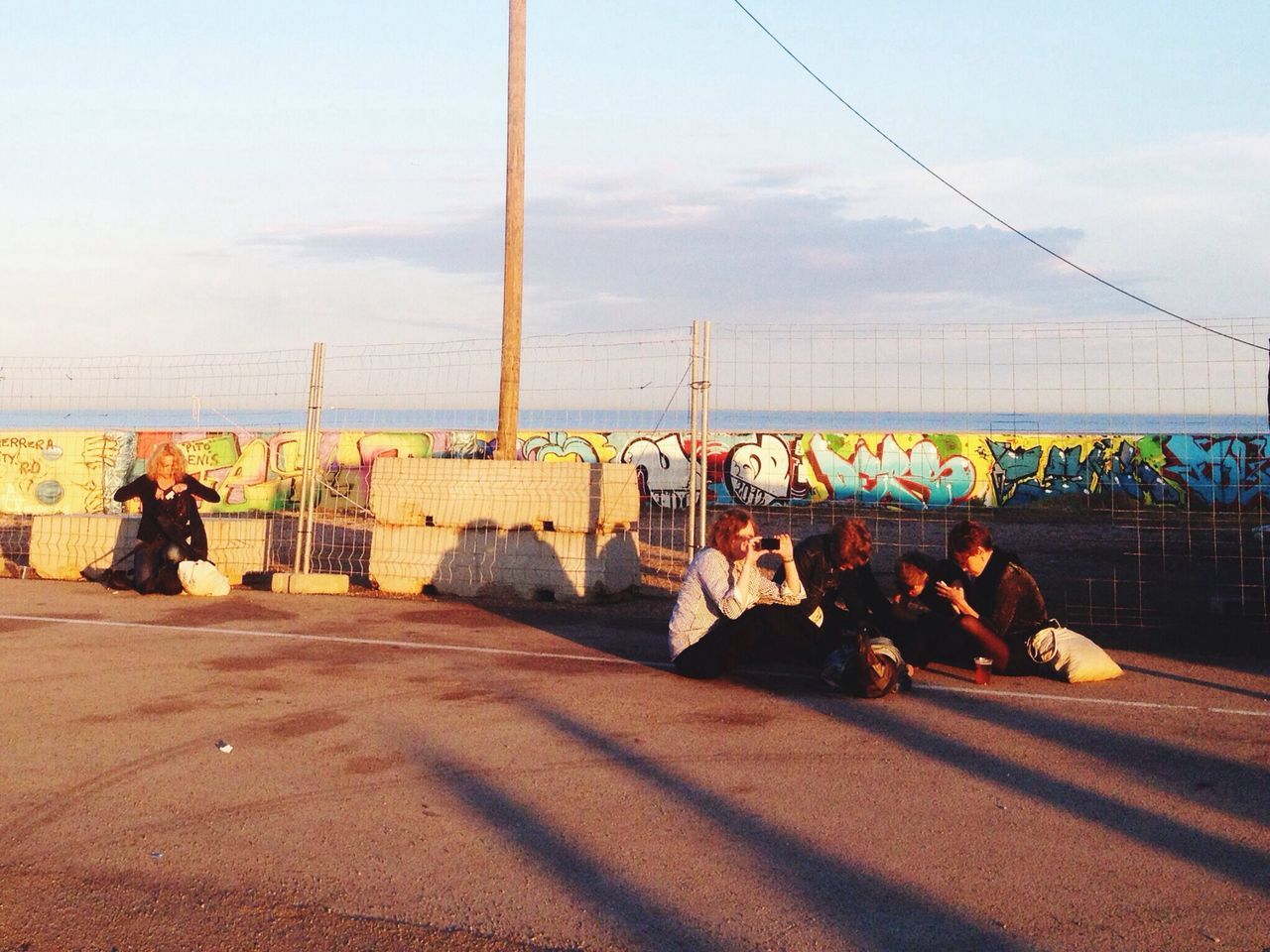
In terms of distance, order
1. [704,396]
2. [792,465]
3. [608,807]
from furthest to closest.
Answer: [792,465]
[704,396]
[608,807]

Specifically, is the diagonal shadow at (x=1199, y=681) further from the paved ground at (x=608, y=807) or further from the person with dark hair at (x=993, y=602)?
the person with dark hair at (x=993, y=602)

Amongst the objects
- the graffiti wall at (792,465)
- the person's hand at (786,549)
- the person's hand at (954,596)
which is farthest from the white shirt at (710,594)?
the graffiti wall at (792,465)

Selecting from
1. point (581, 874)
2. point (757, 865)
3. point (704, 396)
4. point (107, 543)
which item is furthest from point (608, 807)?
point (107, 543)

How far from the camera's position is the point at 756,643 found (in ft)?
25.0

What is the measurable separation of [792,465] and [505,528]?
14816mm

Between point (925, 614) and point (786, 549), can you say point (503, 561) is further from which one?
point (925, 614)

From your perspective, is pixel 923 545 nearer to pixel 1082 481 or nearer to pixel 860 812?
pixel 1082 481

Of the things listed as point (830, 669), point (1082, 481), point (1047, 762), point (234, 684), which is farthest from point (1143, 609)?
point (1082, 481)

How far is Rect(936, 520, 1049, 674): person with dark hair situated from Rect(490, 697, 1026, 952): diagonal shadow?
3.00 meters

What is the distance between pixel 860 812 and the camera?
16.5 ft

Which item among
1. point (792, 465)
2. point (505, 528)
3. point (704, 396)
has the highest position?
point (792, 465)

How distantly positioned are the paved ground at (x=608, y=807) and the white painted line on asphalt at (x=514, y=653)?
43mm

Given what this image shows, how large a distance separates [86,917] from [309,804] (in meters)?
1.26

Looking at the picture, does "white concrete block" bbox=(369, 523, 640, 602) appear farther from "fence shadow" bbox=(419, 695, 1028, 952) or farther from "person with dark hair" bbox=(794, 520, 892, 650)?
"fence shadow" bbox=(419, 695, 1028, 952)
